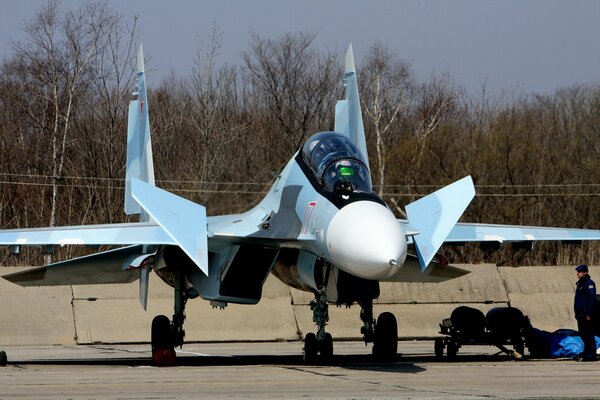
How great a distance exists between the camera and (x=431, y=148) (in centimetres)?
3638

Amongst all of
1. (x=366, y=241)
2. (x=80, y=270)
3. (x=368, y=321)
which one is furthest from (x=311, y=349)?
(x=80, y=270)

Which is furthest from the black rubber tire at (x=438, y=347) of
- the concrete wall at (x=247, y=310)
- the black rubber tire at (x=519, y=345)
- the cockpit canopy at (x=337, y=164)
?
the concrete wall at (x=247, y=310)

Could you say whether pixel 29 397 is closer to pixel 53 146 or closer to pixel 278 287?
pixel 278 287

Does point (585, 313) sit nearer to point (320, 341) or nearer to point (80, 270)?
point (320, 341)

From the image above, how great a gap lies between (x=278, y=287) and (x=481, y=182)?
1812cm

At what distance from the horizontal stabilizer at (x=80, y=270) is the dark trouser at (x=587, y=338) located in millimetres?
5943

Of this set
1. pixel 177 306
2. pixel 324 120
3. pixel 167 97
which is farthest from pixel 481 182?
pixel 177 306

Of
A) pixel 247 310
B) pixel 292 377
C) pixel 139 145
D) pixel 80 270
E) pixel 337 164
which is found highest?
pixel 139 145

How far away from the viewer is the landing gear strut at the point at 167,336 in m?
13.3

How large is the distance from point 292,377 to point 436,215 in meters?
A: 2.45

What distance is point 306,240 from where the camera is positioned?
12.2m

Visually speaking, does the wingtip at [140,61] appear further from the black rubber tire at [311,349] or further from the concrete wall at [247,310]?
the black rubber tire at [311,349]

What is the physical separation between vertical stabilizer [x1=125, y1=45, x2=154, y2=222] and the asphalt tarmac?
2918 millimetres

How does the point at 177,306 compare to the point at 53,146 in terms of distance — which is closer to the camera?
the point at 177,306
